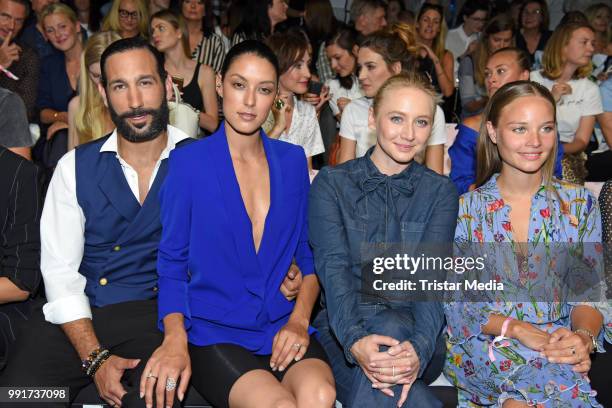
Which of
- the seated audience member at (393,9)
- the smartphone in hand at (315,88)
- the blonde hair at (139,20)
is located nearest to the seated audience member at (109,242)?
the smartphone in hand at (315,88)

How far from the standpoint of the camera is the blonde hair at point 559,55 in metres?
4.41

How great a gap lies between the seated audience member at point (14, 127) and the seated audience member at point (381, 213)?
4.67 feet

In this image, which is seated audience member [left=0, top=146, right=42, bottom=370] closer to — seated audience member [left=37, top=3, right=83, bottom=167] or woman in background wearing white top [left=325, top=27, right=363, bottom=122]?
seated audience member [left=37, top=3, right=83, bottom=167]

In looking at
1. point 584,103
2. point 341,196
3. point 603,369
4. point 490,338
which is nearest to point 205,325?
point 341,196

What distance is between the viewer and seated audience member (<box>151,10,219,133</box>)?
425cm

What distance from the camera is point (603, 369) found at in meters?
2.49

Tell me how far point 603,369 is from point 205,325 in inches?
53.1

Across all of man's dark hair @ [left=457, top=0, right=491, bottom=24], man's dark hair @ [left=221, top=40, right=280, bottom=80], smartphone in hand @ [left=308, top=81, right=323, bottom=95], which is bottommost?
smartphone in hand @ [left=308, top=81, right=323, bottom=95]

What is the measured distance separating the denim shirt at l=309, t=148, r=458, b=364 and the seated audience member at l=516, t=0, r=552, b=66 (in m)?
4.12

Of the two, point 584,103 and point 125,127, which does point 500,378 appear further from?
point 584,103

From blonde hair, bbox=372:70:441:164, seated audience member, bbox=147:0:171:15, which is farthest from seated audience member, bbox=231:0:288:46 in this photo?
blonde hair, bbox=372:70:441:164

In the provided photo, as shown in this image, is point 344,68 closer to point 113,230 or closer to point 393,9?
point 393,9

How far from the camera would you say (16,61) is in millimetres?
4289

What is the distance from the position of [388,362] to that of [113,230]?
40.0 inches
